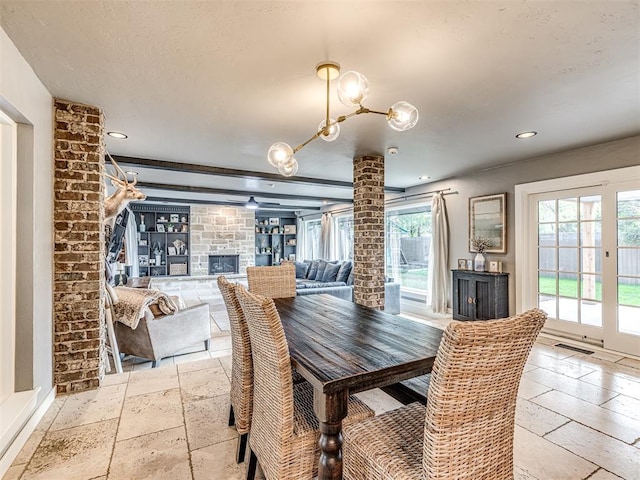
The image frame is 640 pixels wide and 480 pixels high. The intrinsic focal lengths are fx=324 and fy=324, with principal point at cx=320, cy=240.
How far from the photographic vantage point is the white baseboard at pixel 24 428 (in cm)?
170

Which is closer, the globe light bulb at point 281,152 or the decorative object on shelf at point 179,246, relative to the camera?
the globe light bulb at point 281,152

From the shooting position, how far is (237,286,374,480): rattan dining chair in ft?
4.33

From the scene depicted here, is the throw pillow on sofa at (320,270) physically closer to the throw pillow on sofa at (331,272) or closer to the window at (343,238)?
the throw pillow on sofa at (331,272)

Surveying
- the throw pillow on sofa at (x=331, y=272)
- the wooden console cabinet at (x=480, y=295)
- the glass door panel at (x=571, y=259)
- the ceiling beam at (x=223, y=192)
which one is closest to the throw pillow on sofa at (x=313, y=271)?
the throw pillow on sofa at (x=331, y=272)

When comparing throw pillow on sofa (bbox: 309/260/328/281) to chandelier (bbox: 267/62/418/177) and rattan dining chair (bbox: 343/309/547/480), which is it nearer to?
chandelier (bbox: 267/62/418/177)

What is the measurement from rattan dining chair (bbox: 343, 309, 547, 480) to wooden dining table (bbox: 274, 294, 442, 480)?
17cm

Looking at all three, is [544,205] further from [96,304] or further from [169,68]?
[96,304]

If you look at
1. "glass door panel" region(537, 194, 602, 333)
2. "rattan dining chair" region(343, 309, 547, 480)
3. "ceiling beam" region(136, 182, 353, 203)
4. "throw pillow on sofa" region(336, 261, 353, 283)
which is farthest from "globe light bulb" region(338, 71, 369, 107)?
"ceiling beam" region(136, 182, 353, 203)

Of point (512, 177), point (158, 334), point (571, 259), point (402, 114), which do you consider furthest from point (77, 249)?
point (571, 259)

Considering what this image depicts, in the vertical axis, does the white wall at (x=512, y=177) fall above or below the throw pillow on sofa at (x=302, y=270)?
above

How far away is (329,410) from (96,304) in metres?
2.22

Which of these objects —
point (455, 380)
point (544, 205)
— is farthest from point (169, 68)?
point (544, 205)

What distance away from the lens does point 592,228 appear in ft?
12.3

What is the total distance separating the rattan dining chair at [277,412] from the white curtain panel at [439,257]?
440cm
